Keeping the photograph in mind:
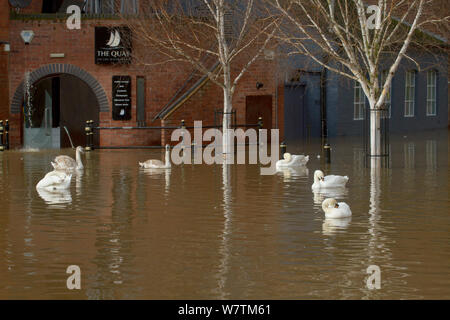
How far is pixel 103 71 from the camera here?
3198 centimetres

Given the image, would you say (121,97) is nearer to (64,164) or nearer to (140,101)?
(140,101)

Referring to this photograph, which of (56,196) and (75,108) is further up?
(75,108)

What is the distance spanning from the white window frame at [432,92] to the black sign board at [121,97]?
19.3m

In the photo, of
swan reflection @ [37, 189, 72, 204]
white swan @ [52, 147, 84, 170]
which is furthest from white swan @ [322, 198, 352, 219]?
white swan @ [52, 147, 84, 170]

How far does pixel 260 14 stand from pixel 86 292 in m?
22.9

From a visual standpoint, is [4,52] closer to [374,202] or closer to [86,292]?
[374,202]

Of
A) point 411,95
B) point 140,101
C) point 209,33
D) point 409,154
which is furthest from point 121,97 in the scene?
point 411,95

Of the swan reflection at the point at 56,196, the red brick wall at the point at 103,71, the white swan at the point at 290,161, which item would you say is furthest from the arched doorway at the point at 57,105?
the swan reflection at the point at 56,196

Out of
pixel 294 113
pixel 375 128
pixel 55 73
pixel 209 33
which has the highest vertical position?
pixel 209 33

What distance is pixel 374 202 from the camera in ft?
47.2

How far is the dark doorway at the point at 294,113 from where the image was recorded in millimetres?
36094

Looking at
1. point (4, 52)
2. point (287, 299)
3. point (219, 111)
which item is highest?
point (4, 52)

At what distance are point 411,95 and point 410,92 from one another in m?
0.20

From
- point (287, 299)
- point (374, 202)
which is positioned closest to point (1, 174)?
point (374, 202)
